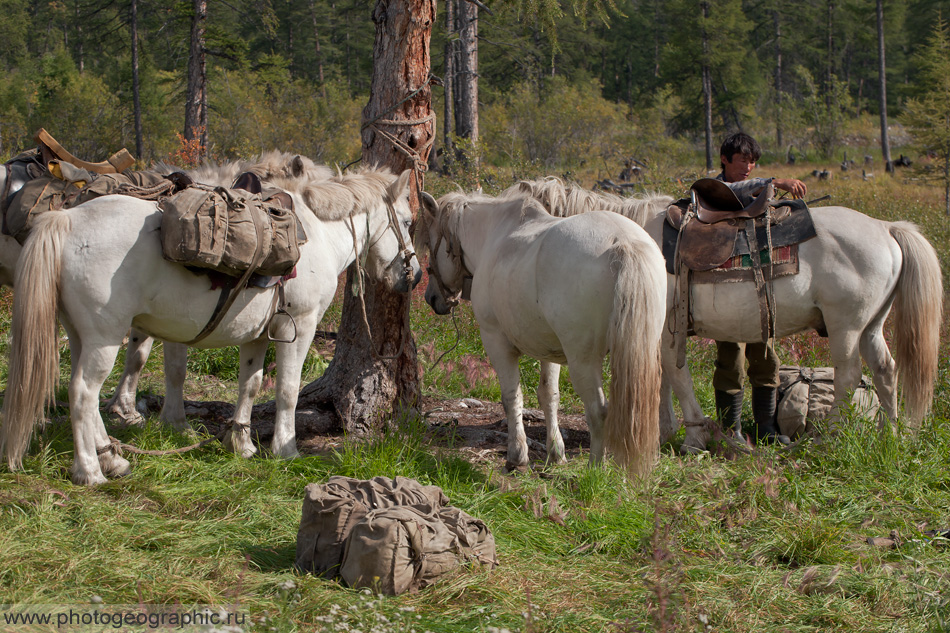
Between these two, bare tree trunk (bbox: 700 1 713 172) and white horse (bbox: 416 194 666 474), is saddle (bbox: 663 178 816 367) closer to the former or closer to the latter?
white horse (bbox: 416 194 666 474)

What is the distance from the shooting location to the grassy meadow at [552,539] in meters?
2.76

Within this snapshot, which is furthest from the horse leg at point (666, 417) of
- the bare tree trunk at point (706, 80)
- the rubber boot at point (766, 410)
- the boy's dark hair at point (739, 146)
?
the bare tree trunk at point (706, 80)

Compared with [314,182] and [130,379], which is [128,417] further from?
[314,182]

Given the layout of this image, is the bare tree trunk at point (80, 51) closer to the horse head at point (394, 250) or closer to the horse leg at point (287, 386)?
the horse head at point (394, 250)

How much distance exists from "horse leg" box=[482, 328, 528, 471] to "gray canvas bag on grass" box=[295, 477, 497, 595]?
1.44m

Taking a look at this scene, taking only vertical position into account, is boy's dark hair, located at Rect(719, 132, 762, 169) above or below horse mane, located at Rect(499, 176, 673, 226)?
above

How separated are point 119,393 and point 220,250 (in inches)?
85.5

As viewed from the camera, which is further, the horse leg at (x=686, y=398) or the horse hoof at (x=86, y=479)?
the horse leg at (x=686, y=398)

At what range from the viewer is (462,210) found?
17.4 ft

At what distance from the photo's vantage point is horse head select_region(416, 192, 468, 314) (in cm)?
541

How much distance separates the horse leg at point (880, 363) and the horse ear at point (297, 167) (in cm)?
408

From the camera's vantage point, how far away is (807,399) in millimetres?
5473

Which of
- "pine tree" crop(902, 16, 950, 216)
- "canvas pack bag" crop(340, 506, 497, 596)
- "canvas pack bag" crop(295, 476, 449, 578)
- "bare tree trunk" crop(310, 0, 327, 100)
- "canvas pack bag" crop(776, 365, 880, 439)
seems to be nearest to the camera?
"canvas pack bag" crop(340, 506, 497, 596)

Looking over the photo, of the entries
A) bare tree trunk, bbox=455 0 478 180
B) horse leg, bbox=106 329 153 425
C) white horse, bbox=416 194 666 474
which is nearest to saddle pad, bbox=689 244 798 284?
white horse, bbox=416 194 666 474
